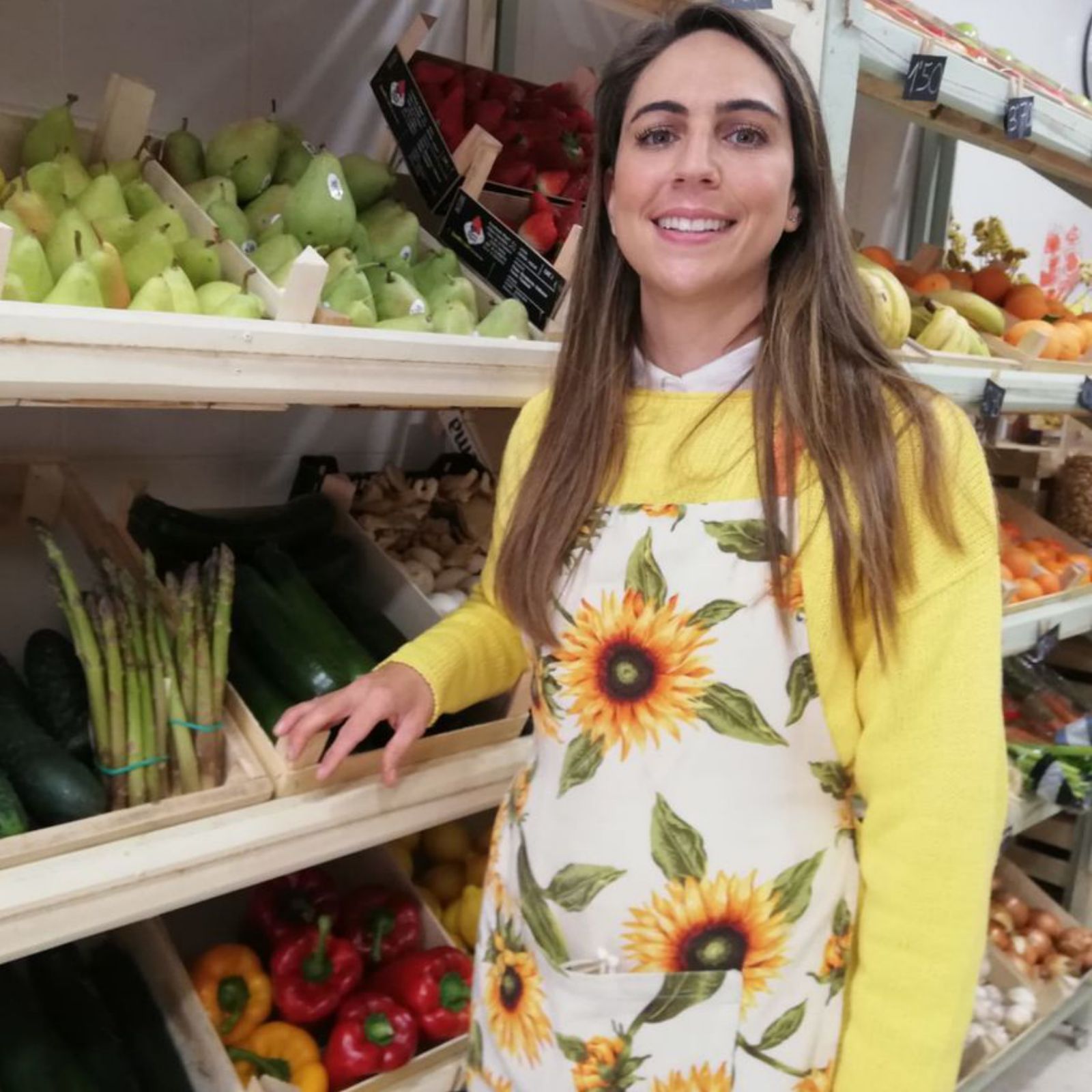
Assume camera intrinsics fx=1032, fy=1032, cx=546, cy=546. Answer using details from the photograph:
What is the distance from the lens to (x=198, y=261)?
1.03m

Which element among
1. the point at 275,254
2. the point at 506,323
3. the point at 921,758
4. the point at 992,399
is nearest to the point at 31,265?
the point at 275,254

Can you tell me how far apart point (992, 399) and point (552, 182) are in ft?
2.60

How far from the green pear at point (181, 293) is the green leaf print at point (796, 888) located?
2.46 feet

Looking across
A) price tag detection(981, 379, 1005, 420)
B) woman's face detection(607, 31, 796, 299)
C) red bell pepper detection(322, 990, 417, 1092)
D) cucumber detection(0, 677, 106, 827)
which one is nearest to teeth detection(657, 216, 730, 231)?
woman's face detection(607, 31, 796, 299)

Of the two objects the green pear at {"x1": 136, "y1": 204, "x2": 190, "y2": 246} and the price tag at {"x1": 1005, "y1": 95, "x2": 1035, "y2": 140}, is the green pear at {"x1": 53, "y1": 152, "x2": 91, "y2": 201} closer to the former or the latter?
the green pear at {"x1": 136, "y1": 204, "x2": 190, "y2": 246}

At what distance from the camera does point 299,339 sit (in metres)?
0.93

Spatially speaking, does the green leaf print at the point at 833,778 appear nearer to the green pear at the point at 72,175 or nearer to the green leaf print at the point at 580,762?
the green leaf print at the point at 580,762

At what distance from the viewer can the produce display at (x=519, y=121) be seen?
145 centimetres

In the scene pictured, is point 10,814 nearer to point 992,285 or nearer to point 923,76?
point 923,76

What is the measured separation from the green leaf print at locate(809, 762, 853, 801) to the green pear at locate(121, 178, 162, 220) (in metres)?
0.89

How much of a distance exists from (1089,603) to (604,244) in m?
1.50

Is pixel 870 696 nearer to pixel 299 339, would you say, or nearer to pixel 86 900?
pixel 299 339

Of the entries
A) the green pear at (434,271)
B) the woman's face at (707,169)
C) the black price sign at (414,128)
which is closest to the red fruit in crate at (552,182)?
the black price sign at (414,128)

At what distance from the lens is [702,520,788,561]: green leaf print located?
0.94 m
